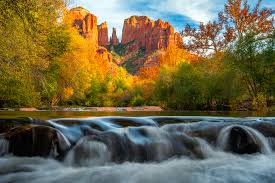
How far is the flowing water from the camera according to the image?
5219 mm

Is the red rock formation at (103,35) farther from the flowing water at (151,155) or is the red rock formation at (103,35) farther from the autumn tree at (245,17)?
the flowing water at (151,155)

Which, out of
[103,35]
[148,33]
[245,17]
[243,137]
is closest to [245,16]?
[245,17]

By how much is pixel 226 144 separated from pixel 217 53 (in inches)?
679

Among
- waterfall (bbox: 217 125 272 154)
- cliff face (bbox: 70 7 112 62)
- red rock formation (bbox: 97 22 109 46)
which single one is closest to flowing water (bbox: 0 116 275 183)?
waterfall (bbox: 217 125 272 154)

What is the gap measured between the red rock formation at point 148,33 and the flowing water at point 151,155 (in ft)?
441

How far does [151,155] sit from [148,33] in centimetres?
15708

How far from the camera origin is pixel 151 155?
656 cm

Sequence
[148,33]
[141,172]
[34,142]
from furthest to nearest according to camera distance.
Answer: [148,33] → [34,142] → [141,172]

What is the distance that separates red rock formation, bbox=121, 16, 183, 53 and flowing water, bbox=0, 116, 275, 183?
13444 centimetres

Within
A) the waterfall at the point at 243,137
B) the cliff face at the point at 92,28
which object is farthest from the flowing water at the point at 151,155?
the cliff face at the point at 92,28

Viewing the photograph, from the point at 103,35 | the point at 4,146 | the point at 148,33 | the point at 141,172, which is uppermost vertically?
the point at 103,35

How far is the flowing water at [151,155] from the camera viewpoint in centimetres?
522

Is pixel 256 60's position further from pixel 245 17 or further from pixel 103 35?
pixel 103 35

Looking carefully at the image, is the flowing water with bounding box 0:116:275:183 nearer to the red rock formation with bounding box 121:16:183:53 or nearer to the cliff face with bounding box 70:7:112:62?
the red rock formation with bounding box 121:16:183:53
